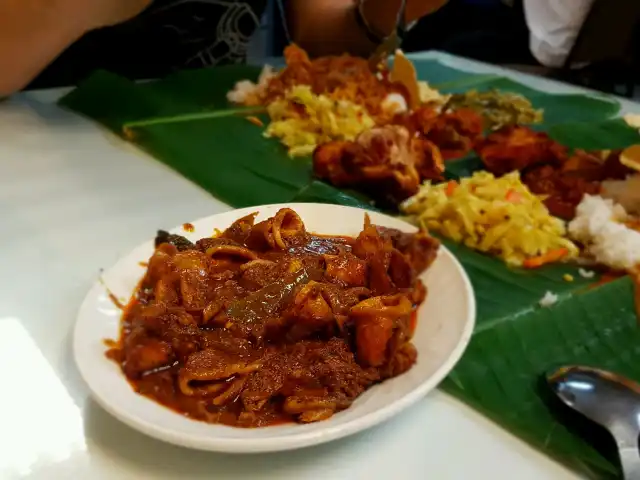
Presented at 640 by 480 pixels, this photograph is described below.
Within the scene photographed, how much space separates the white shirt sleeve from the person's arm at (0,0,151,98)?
13.6 feet

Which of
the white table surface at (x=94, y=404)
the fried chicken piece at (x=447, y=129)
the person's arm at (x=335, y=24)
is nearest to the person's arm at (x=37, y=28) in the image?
the white table surface at (x=94, y=404)

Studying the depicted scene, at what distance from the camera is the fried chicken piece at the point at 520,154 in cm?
212

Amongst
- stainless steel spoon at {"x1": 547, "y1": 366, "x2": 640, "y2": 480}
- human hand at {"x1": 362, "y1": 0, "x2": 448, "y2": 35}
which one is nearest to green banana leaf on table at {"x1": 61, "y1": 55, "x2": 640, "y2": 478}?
stainless steel spoon at {"x1": 547, "y1": 366, "x2": 640, "y2": 480}

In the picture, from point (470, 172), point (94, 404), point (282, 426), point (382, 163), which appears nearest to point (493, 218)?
point (382, 163)

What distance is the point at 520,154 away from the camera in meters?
2.12

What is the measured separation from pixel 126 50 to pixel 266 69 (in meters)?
0.80

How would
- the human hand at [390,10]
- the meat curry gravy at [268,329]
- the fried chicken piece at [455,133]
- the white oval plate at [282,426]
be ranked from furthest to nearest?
the human hand at [390,10] → the fried chicken piece at [455,133] → the meat curry gravy at [268,329] → the white oval plate at [282,426]

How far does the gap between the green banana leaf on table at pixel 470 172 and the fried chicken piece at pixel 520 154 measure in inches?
4.3

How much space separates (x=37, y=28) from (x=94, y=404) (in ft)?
6.32

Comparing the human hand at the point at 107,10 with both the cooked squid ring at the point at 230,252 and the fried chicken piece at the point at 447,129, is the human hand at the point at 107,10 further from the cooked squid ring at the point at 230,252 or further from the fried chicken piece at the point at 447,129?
the cooked squid ring at the point at 230,252

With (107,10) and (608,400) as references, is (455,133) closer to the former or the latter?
(608,400)

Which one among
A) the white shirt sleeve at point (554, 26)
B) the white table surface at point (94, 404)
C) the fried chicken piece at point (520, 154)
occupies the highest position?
the white table surface at point (94, 404)

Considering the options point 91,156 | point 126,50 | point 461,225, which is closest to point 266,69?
point 126,50

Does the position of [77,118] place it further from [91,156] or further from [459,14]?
[459,14]
